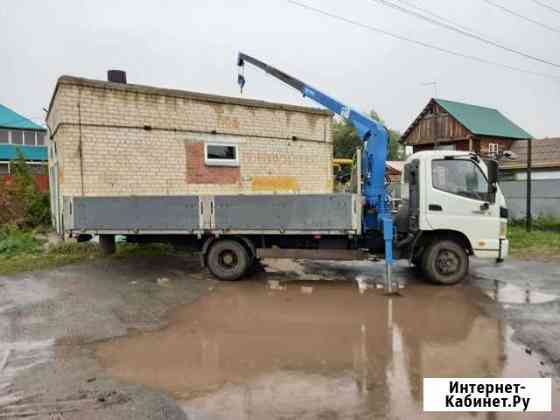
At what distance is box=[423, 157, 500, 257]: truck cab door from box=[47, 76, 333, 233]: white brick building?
6.17 m

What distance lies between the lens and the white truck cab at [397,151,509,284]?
8094mm

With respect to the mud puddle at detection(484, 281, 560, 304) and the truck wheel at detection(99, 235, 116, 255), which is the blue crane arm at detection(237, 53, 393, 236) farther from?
the truck wheel at detection(99, 235, 116, 255)

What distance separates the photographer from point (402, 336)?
5.54 metres

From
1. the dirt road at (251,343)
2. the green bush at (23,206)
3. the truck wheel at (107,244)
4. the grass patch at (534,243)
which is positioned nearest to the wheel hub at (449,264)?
the dirt road at (251,343)

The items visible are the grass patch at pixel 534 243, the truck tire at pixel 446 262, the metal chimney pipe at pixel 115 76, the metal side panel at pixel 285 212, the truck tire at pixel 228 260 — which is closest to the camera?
the metal side panel at pixel 285 212

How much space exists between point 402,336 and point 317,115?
1011 cm

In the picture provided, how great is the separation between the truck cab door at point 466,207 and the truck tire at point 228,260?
3613 mm

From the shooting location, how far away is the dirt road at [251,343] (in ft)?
12.5

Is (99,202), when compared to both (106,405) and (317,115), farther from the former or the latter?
(317,115)

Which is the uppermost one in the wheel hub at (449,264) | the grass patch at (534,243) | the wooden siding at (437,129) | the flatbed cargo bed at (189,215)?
the wooden siding at (437,129)

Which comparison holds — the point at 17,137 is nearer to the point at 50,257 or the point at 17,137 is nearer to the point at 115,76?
the point at 115,76

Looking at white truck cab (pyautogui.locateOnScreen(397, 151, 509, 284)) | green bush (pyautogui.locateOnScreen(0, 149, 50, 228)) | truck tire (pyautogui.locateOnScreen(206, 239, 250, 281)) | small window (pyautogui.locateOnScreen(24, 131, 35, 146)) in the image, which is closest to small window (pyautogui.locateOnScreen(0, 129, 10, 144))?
small window (pyautogui.locateOnScreen(24, 131, 35, 146))

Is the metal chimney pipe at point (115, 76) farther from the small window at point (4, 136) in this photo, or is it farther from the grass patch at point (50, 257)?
the small window at point (4, 136)

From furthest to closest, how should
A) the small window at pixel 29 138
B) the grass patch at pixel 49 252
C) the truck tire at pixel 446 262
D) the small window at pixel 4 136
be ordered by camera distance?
1. the small window at pixel 29 138
2. the small window at pixel 4 136
3. the grass patch at pixel 49 252
4. the truck tire at pixel 446 262
